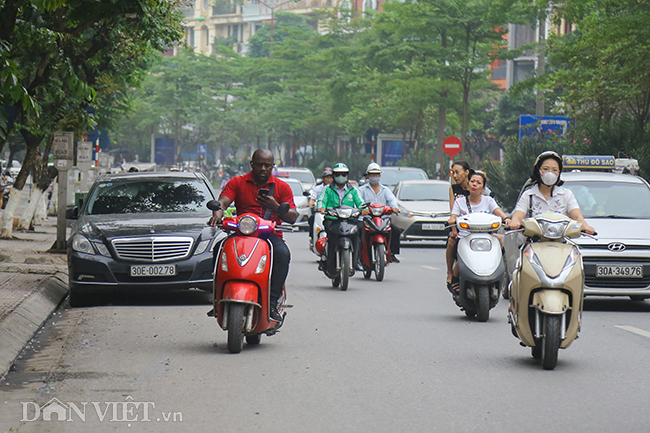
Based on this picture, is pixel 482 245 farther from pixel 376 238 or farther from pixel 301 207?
pixel 301 207

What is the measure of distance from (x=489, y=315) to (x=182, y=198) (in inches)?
164

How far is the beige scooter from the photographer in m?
7.93

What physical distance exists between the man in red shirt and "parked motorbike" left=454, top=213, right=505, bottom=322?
7.77 ft

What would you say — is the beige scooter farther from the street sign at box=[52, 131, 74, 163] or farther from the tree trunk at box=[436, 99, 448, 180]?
the tree trunk at box=[436, 99, 448, 180]

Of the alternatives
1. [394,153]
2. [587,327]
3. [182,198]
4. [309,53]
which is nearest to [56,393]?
[587,327]

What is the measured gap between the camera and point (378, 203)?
1591 cm

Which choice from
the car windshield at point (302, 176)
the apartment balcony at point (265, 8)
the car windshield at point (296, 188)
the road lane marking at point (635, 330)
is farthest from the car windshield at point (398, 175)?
the apartment balcony at point (265, 8)

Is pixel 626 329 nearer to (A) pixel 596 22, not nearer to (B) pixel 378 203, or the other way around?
(B) pixel 378 203

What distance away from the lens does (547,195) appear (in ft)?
31.6

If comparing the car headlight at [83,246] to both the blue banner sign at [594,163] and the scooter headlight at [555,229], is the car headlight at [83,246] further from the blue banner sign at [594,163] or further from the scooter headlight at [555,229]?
the blue banner sign at [594,163]

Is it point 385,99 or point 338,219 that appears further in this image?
point 385,99

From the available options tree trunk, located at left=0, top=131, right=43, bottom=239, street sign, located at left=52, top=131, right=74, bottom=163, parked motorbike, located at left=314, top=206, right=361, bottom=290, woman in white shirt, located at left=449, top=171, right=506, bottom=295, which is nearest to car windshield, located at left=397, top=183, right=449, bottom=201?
tree trunk, located at left=0, top=131, right=43, bottom=239

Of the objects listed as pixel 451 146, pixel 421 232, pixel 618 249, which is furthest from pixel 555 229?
pixel 451 146

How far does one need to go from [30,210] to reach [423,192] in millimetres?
9318
